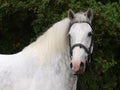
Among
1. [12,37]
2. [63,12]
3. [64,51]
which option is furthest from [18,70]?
[12,37]

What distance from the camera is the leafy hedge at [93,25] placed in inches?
252

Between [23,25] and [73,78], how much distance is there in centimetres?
273

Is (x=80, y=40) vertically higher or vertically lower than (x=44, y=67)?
higher

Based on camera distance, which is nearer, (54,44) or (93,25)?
(54,44)

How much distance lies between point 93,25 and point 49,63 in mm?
1581

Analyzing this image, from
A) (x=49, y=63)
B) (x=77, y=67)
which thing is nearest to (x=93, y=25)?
(x=49, y=63)

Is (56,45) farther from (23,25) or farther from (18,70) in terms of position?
(23,25)

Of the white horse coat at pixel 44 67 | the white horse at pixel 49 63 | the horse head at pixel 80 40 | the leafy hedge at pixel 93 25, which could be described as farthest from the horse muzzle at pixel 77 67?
the leafy hedge at pixel 93 25

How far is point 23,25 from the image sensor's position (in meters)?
7.61

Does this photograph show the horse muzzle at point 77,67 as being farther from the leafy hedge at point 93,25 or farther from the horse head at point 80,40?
the leafy hedge at point 93,25

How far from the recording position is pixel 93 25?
21.0 ft

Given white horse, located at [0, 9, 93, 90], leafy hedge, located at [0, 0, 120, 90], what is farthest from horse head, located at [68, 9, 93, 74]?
leafy hedge, located at [0, 0, 120, 90]

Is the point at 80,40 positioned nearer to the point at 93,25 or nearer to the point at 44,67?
the point at 44,67

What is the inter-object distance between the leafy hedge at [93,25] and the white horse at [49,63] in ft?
4.29
